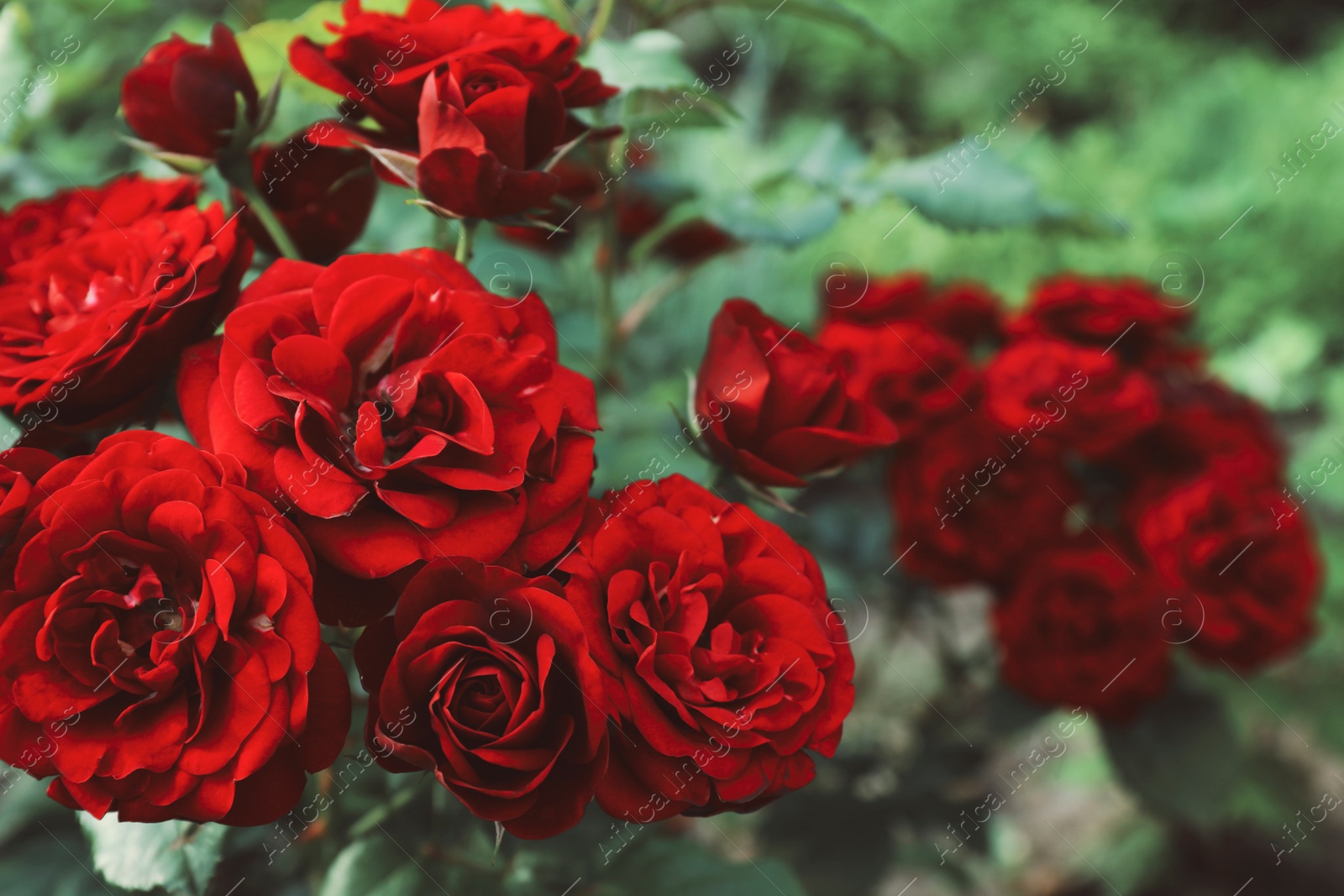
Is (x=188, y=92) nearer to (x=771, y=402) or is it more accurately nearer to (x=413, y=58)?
(x=413, y=58)

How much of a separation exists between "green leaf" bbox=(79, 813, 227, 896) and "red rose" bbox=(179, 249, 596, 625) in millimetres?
139

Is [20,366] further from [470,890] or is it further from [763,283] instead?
[763,283]

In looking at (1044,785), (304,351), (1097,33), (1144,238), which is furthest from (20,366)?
(1097,33)

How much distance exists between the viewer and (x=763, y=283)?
1.27 metres

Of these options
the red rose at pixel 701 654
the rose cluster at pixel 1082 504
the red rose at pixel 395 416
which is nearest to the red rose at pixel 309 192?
the red rose at pixel 395 416

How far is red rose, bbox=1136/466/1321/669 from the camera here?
2.14 ft

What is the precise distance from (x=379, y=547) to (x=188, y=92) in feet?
0.76

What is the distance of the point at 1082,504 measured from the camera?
74cm

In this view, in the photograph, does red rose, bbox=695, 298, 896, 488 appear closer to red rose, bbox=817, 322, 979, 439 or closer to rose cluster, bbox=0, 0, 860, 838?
rose cluster, bbox=0, 0, 860, 838

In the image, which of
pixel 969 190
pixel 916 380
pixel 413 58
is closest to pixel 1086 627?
pixel 916 380

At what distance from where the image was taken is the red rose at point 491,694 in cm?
28

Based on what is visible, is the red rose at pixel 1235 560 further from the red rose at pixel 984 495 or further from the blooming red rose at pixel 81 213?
the blooming red rose at pixel 81 213

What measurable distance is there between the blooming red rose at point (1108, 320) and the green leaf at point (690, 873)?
46cm

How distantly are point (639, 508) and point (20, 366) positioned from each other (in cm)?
23
